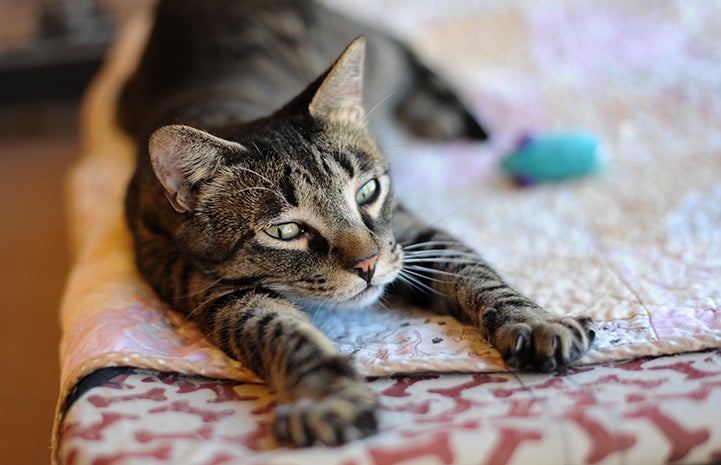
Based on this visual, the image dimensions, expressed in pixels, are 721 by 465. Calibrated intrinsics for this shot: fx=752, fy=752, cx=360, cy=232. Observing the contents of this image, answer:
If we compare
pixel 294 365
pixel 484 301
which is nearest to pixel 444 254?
pixel 484 301

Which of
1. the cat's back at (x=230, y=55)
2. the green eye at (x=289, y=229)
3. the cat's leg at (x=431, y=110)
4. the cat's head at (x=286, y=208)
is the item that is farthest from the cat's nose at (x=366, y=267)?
the cat's leg at (x=431, y=110)

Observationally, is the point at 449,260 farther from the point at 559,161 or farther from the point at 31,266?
the point at 31,266

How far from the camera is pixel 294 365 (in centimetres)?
109

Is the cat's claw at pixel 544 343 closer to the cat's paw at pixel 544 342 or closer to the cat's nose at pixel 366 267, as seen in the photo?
the cat's paw at pixel 544 342

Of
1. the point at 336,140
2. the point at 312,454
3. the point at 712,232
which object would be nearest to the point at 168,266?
the point at 336,140

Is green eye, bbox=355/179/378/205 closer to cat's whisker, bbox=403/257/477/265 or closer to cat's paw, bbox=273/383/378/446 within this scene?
cat's whisker, bbox=403/257/477/265

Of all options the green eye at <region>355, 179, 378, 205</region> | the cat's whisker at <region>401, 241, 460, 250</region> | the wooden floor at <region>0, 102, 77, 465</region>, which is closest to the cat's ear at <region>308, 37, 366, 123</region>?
the green eye at <region>355, 179, 378, 205</region>

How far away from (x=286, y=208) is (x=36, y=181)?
2.32 meters

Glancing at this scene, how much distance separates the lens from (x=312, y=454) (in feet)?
3.06

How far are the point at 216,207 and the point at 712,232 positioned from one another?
40.6 inches

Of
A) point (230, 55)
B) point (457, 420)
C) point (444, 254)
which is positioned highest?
point (230, 55)

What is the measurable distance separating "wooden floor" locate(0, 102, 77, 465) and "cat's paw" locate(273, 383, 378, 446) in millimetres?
892

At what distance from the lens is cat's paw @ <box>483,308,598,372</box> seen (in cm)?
113

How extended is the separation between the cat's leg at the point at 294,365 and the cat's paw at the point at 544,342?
0.80ft
